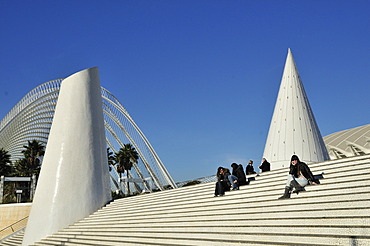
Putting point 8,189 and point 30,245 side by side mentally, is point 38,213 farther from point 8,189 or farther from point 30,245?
point 8,189

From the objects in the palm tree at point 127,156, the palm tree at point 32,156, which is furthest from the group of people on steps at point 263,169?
the palm tree at point 32,156

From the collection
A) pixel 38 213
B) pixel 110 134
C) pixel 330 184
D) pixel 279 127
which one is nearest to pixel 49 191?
pixel 38 213

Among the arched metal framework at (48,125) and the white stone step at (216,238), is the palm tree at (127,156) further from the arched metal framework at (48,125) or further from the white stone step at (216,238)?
the white stone step at (216,238)

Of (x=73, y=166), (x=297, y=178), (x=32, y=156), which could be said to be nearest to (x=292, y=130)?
(x=297, y=178)

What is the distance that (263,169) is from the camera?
12.1 meters

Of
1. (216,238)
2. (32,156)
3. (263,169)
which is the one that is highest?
(32,156)

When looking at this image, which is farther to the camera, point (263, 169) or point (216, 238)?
point (263, 169)

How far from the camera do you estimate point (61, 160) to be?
Answer: 15.1 metres

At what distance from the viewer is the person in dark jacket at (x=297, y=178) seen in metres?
7.06

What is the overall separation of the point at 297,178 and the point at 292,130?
8.88 metres

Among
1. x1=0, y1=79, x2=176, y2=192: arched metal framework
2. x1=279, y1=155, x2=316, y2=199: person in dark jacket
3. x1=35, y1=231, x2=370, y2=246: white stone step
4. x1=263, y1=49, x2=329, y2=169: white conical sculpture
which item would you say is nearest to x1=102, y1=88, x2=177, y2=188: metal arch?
x1=0, y1=79, x2=176, y2=192: arched metal framework

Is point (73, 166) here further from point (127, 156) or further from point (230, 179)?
point (127, 156)

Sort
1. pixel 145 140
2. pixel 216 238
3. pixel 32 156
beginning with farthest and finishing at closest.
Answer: pixel 32 156 < pixel 145 140 < pixel 216 238

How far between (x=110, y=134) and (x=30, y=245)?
27615 mm
